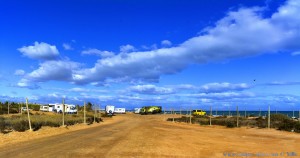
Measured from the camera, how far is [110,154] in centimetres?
1770

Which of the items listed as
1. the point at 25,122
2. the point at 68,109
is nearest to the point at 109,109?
the point at 68,109

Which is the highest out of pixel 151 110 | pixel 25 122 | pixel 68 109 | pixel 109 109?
pixel 25 122

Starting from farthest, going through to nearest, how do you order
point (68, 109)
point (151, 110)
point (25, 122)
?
point (151, 110), point (68, 109), point (25, 122)

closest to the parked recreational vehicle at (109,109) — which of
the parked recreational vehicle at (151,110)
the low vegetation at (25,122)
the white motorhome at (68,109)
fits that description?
the parked recreational vehicle at (151,110)

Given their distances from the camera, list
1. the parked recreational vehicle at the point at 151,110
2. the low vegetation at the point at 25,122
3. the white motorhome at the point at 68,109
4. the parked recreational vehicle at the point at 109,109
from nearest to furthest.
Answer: the low vegetation at the point at 25,122
the white motorhome at the point at 68,109
the parked recreational vehicle at the point at 151,110
the parked recreational vehicle at the point at 109,109

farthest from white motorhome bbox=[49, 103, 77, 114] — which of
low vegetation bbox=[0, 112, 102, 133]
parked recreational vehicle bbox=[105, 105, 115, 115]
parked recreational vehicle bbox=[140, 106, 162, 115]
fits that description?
low vegetation bbox=[0, 112, 102, 133]

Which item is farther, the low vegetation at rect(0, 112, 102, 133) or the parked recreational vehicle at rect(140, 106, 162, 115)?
the parked recreational vehicle at rect(140, 106, 162, 115)

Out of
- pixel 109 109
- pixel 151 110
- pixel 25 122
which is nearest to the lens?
pixel 25 122

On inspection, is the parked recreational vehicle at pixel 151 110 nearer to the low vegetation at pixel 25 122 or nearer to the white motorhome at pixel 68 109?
the white motorhome at pixel 68 109

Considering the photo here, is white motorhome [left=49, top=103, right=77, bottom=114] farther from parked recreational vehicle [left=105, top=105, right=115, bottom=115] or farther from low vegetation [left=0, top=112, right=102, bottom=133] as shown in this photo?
low vegetation [left=0, top=112, right=102, bottom=133]

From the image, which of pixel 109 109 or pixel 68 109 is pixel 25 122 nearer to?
pixel 68 109

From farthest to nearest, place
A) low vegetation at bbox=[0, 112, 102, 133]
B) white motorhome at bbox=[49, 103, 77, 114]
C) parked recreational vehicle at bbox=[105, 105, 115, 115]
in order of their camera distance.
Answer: parked recreational vehicle at bbox=[105, 105, 115, 115]
white motorhome at bbox=[49, 103, 77, 114]
low vegetation at bbox=[0, 112, 102, 133]

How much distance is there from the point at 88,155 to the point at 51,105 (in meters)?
99.7

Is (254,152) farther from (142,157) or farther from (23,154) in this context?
(23,154)
